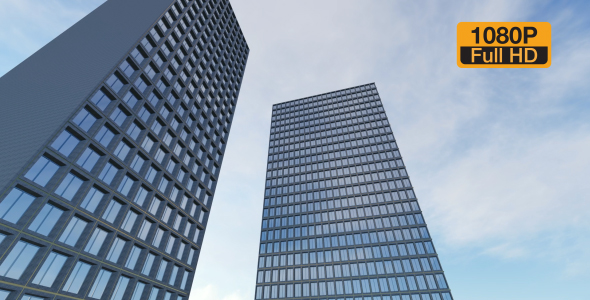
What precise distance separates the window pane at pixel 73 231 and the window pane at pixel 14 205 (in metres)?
4.00

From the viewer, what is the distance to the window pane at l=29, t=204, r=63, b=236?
82.7 ft

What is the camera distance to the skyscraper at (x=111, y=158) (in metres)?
25.7

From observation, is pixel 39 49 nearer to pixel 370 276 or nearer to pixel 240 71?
pixel 240 71

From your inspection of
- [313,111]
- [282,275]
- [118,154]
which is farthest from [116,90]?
[313,111]

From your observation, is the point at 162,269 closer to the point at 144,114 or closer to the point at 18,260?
the point at 18,260

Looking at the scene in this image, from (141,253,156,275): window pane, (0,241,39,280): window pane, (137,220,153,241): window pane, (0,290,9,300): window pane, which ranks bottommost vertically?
(0,290,9,300): window pane

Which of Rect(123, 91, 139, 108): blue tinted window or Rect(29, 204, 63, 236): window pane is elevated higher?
Rect(123, 91, 139, 108): blue tinted window

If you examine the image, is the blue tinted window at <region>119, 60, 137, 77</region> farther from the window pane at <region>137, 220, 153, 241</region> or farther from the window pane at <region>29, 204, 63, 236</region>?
the window pane at <region>137, 220, 153, 241</region>

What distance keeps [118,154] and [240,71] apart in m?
47.0

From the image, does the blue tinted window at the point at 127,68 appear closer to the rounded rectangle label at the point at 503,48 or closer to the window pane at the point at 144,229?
the window pane at the point at 144,229

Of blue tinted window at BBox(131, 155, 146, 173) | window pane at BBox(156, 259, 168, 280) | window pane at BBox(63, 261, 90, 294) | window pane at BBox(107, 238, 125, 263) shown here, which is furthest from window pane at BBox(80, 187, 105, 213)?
window pane at BBox(156, 259, 168, 280)

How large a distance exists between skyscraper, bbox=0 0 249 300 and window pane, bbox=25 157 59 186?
0.31ft

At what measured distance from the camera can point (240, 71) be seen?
250 ft

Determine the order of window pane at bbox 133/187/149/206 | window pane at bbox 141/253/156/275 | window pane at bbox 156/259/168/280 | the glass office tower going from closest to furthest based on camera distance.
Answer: window pane at bbox 141/253/156/275 → window pane at bbox 133/187/149/206 → window pane at bbox 156/259/168/280 → the glass office tower
